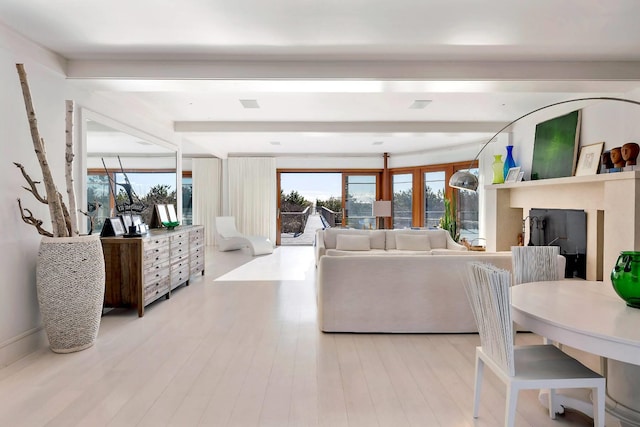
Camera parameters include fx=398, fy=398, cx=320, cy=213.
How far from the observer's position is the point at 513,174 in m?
6.11

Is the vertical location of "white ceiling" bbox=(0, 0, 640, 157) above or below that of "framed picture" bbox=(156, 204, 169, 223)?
above

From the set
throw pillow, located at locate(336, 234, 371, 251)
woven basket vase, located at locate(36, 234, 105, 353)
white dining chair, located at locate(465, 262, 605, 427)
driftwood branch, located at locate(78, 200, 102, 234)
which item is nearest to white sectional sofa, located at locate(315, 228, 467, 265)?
throw pillow, located at locate(336, 234, 371, 251)

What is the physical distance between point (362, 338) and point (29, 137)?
3.13m

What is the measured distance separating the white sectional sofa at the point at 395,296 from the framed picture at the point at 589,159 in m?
1.69

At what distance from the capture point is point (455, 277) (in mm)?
3488

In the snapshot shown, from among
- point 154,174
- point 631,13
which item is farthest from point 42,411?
point 631,13

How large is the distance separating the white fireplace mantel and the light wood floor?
147cm

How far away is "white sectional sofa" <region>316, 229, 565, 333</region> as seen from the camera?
3.48 m

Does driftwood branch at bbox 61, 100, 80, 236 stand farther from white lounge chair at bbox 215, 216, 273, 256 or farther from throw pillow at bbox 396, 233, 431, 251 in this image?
white lounge chair at bbox 215, 216, 273, 256

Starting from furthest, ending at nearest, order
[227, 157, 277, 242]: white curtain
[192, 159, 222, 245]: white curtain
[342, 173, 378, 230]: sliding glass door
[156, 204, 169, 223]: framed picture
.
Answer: [342, 173, 378, 230]: sliding glass door, [192, 159, 222, 245]: white curtain, [227, 157, 277, 242]: white curtain, [156, 204, 169, 223]: framed picture

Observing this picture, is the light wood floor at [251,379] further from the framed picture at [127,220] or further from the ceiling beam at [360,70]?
the ceiling beam at [360,70]

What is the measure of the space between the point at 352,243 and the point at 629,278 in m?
4.79

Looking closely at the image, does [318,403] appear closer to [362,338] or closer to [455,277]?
[362,338]

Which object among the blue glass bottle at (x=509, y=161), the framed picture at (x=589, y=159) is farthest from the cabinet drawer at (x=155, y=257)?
the blue glass bottle at (x=509, y=161)
